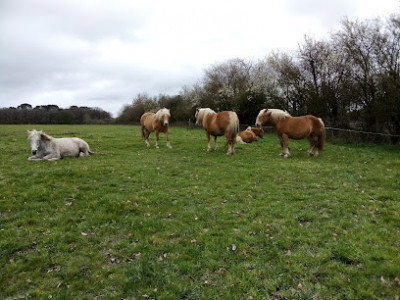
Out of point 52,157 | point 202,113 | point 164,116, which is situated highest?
point 202,113

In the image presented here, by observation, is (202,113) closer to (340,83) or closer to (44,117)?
(340,83)

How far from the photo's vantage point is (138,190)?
8602mm

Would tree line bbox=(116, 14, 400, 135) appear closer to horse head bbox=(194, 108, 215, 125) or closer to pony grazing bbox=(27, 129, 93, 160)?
horse head bbox=(194, 108, 215, 125)

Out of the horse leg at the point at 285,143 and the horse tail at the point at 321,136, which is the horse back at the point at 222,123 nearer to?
the horse leg at the point at 285,143

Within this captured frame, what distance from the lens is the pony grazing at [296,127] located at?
13.6m

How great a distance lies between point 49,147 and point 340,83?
22540 millimetres

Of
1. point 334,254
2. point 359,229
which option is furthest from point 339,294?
point 359,229

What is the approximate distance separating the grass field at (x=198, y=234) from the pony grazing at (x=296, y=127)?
3.45 meters

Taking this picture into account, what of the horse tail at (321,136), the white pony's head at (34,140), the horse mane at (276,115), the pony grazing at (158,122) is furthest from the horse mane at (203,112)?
the white pony's head at (34,140)

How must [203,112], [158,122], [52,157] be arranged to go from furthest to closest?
[158,122] < [203,112] < [52,157]

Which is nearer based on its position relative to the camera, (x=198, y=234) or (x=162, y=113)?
(x=198, y=234)

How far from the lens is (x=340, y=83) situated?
24031mm

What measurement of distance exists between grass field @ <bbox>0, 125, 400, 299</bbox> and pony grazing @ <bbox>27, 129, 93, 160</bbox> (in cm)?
181

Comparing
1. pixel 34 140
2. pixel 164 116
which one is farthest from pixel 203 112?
pixel 34 140
